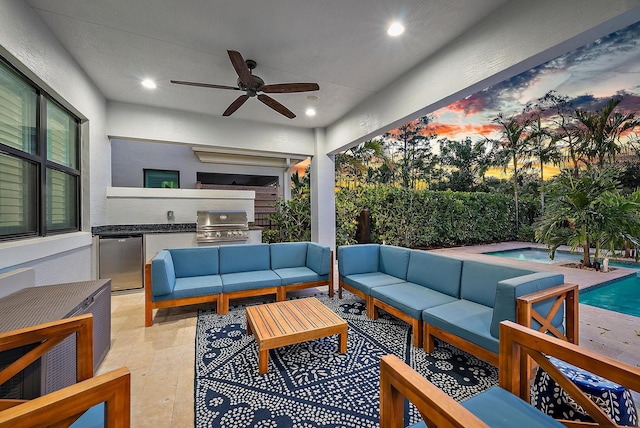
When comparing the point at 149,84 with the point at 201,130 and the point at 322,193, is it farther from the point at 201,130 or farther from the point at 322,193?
the point at 322,193

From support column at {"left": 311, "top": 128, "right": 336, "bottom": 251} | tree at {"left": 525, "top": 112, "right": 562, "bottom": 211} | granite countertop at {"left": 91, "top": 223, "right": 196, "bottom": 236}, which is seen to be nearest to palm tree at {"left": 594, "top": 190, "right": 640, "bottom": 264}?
support column at {"left": 311, "top": 128, "right": 336, "bottom": 251}

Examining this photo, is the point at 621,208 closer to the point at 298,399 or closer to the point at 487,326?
the point at 487,326

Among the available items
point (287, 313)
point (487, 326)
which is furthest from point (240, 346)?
point (487, 326)

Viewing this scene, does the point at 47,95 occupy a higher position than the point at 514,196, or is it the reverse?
the point at 47,95

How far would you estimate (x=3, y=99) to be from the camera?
218 centimetres

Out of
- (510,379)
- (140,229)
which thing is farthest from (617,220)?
(140,229)

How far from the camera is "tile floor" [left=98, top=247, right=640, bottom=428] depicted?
166 centimetres

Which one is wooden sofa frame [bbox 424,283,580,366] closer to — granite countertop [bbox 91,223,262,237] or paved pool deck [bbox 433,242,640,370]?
paved pool deck [bbox 433,242,640,370]

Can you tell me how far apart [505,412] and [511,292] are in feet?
2.97

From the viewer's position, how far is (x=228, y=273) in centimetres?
356

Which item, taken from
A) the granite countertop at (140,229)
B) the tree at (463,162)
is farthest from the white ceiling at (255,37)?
the tree at (463,162)

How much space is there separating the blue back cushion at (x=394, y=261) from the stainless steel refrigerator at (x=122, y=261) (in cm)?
377

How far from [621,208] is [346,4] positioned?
17.1 ft

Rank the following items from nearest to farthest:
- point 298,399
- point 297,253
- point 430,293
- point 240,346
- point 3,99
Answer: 1. point 298,399
2. point 3,99
3. point 240,346
4. point 430,293
5. point 297,253
